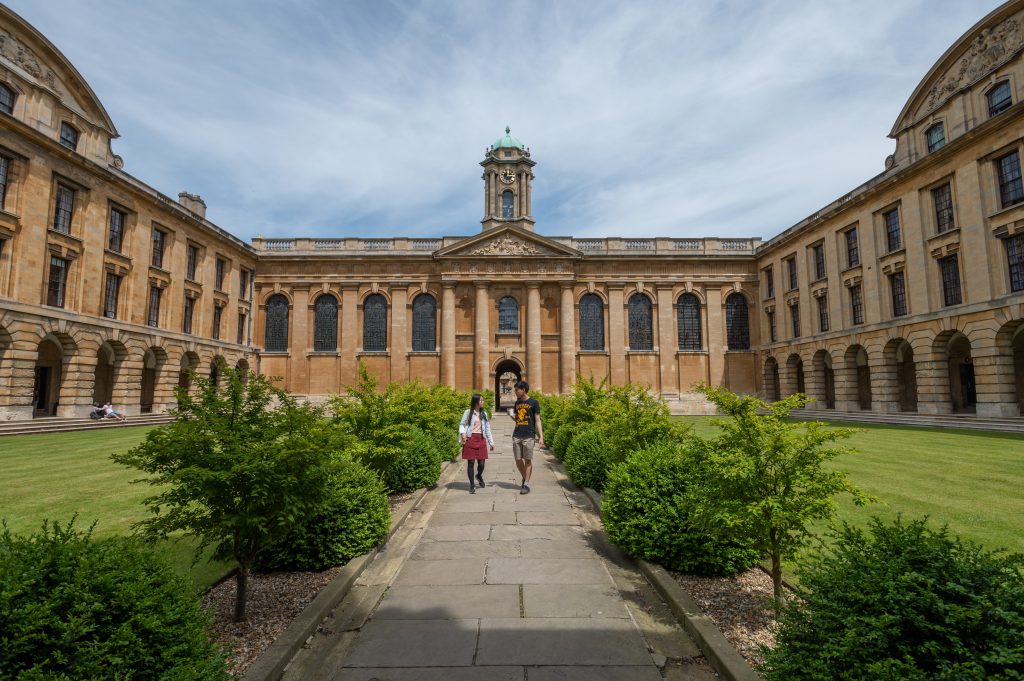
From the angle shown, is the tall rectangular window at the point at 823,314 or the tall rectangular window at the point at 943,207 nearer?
the tall rectangular window at the point at 943,207

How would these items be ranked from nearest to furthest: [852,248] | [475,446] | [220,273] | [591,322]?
[475,446] < [852,248] < [220,273] < [591,322]

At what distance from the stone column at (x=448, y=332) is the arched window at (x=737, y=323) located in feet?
65.3

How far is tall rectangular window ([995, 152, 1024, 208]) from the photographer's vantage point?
61.1ft

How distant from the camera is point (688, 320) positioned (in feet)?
119

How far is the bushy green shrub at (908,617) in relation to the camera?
2.04 m

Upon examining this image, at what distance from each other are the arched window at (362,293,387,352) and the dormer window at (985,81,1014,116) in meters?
34.2

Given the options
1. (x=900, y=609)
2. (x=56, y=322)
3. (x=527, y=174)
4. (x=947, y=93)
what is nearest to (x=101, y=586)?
(x=900, y=609)

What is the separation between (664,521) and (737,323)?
34259 mm

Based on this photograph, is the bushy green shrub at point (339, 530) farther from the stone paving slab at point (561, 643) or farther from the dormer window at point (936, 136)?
the dormer window at point (936, 136)

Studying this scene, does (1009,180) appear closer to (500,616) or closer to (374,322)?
(500,616)

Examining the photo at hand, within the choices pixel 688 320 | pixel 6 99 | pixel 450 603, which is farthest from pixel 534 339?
pixel 450 603

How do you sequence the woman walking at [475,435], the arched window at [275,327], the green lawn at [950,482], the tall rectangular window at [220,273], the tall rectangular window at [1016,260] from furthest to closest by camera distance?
the arched window at [275,327] < the tall rectangular window at [220,273] < the tall rectangular window at [1016,260] < the woman walking at [475,435] < the green lawn at [950,482]

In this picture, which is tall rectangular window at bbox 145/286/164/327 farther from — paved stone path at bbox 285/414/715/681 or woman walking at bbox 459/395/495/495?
paved stone path at bbox 285/414/715/681

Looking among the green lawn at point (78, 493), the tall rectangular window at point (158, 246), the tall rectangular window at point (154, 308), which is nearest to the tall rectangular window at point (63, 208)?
the tall rectangular window at point (158, 246)
